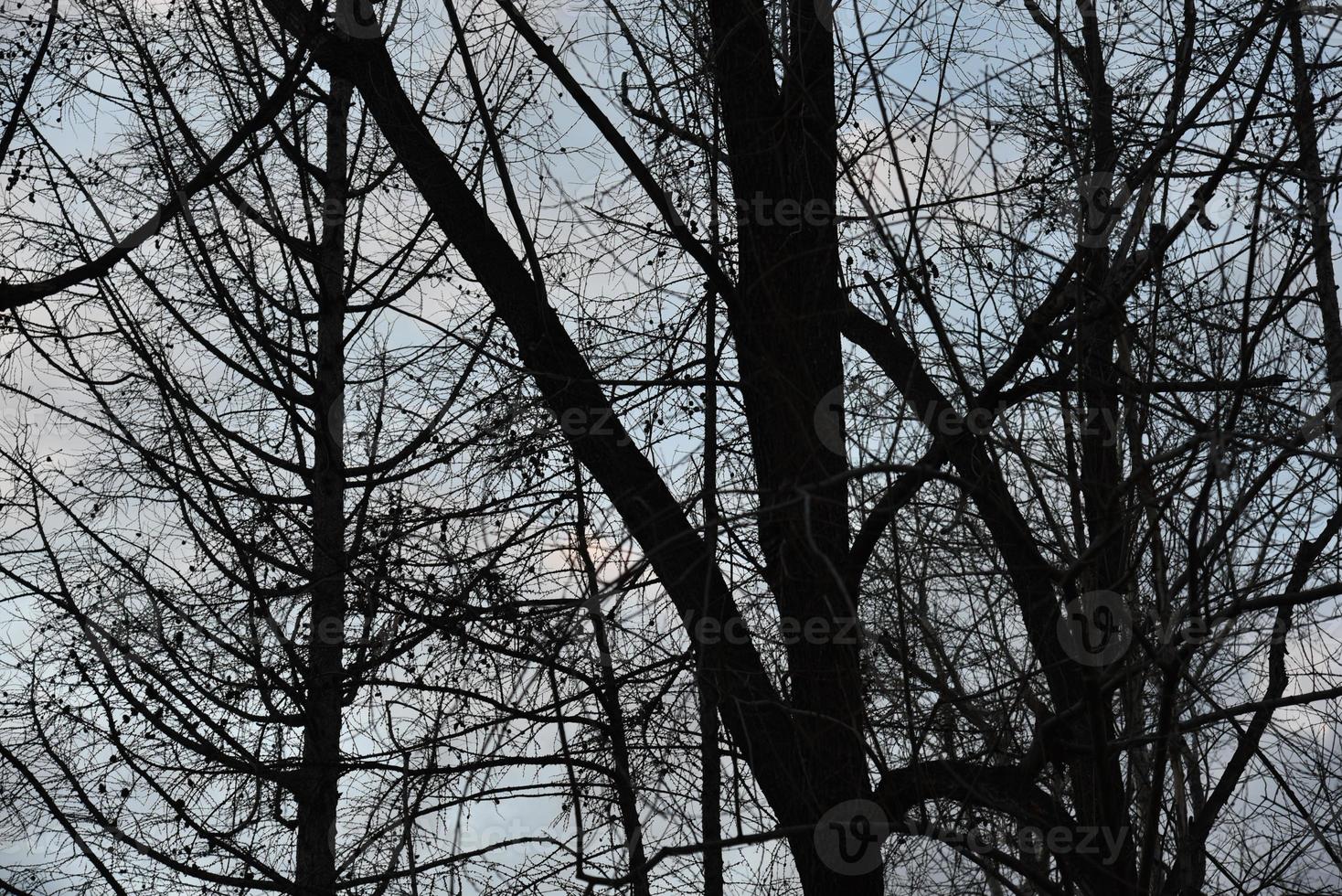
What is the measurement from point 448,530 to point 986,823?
2213 mm

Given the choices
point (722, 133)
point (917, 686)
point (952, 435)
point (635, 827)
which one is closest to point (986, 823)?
point (917, 686)

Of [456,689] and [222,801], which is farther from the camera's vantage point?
[222,801]

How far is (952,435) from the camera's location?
A: 9.93 feet

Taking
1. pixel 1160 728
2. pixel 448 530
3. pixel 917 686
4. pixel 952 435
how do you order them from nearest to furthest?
pixel 1160 728
pixel 952 435
pixel 917 686
pixel 448 530

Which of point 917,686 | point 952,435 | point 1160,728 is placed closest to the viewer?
point 1160,728

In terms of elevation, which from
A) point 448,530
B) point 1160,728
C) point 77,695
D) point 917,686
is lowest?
point 1160,728

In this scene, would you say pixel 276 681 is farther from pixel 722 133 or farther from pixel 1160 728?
pixel 1160 728

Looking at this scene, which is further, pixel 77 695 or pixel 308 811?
pixel 77 695

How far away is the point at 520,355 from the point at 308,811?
1.84m

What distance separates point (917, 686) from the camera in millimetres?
3520

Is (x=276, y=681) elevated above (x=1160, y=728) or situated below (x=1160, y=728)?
above

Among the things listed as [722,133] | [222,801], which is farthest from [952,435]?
[222,801]

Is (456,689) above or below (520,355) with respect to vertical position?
below

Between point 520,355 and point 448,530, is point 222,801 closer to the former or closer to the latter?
point 448,530
